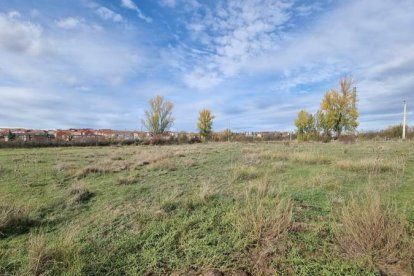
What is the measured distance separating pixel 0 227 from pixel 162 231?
2.95 meters

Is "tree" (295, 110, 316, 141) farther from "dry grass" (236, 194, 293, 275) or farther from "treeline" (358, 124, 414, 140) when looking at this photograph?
"dry grass" (236, 194, 293, 275)

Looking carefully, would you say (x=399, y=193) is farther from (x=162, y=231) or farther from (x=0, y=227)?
(x=0, y=227)

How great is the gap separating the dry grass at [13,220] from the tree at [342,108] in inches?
1686

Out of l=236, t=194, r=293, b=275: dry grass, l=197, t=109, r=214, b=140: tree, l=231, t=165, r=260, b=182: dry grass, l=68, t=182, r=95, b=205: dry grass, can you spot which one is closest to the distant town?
l=197, t=109, r=214, b=140: tree

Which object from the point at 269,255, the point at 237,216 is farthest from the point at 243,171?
the point at 269,255

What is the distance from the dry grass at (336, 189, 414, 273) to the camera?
3781 mm

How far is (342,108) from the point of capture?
141 ft

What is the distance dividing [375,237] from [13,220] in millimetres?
5936

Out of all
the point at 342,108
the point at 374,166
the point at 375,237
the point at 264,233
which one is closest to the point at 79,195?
the point at 264,233

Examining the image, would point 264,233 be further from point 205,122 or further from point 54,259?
point 205,122

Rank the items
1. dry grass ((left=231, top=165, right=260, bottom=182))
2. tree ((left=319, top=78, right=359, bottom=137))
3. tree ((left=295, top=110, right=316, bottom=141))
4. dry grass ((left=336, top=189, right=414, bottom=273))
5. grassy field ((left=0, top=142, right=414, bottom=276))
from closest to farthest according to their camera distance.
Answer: dry grass ((left=336, top=189, right=414, bottom=273)), grassy field ((left=0, top=142, right=414, bottom=276)), dry grass ((left=231, top=165, right=260, bottom=182)), tree ((left=319, top=78, right=359, bottom=137)), tree ((left=295, top=110, right=316, bottom=141))

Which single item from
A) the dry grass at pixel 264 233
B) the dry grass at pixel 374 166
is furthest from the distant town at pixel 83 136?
the dry grass at pixel 264 233

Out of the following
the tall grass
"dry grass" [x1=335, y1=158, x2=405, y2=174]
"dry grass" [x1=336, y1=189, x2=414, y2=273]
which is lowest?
the tall grass

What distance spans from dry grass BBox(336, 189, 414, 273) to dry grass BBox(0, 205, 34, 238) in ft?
17.5
